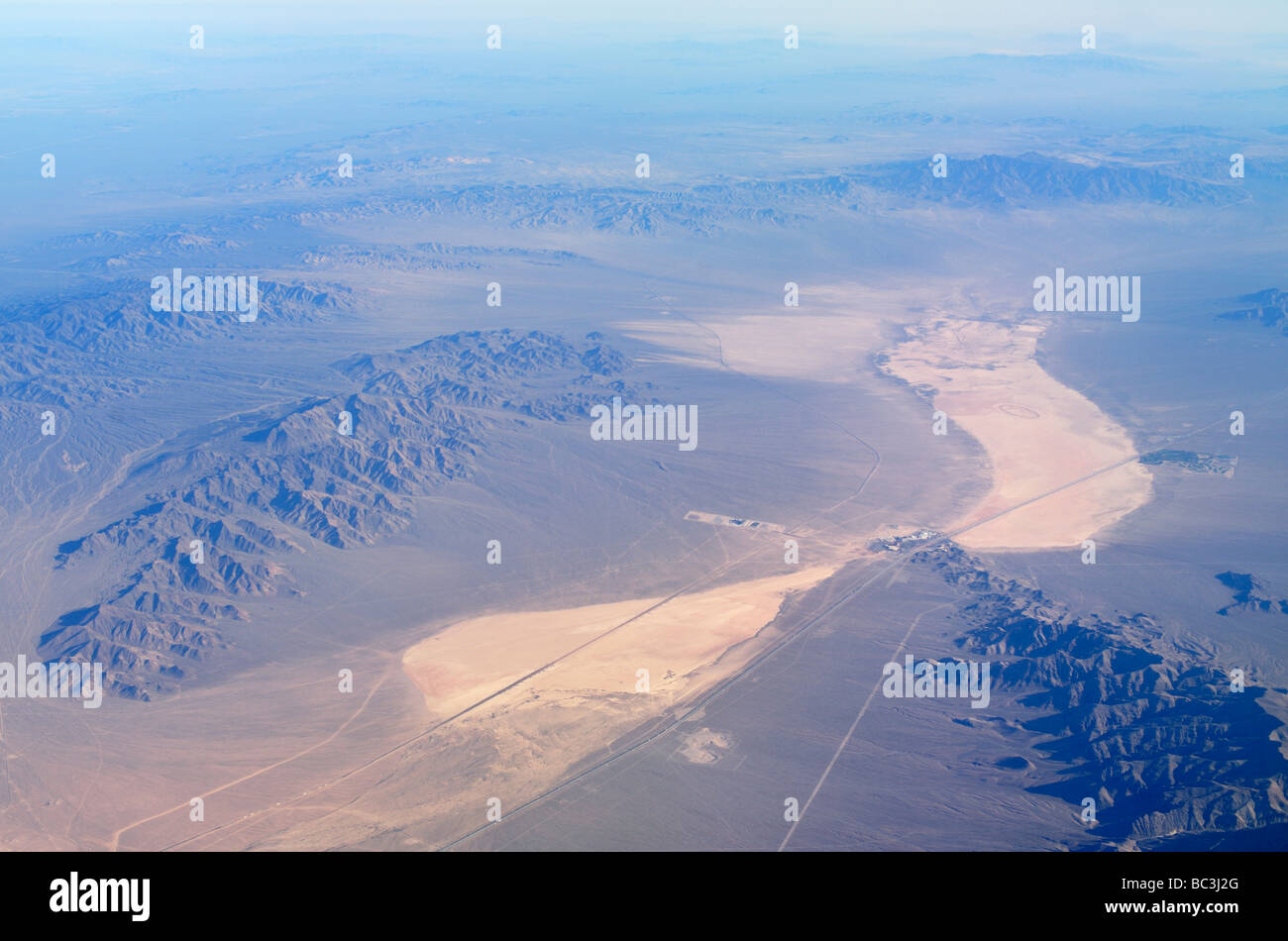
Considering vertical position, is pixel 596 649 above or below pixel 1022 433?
below

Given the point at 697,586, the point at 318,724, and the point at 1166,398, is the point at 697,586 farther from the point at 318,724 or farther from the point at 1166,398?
the point at 1166,398

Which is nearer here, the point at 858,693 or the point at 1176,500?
the point at 858,693

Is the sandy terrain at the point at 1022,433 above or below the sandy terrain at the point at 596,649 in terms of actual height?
above

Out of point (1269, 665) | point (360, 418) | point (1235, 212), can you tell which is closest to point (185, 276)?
point (360, 418)

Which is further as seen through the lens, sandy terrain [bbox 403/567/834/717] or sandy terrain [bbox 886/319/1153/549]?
sandy terrain [bbox 886/319/1153/549]

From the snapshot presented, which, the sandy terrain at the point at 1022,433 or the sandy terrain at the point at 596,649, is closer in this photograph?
the sandy terrain at the point at 596,649

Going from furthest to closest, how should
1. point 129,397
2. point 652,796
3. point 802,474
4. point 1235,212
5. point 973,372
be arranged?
point 1235,212
point 973,372
point 129,397
point 802,474
point 652,796

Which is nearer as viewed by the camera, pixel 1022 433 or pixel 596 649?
pixel 596 649

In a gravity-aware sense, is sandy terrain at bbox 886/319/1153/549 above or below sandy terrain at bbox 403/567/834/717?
above
